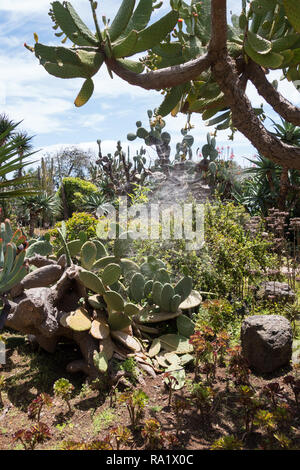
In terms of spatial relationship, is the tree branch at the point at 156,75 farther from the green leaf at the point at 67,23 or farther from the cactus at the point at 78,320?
the cactus at the point at 78,320

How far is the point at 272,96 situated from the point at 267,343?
7.08ft

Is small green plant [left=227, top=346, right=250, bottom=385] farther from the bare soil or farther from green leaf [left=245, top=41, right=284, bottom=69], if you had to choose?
green leaf [left=245, top=41, right=284, bottom=69]

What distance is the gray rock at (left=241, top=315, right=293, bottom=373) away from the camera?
3.53 metres

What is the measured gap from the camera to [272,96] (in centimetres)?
335

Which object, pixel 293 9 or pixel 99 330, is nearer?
Answer: pixel 293 9

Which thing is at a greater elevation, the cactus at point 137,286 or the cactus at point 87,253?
the cactus at point 87,253

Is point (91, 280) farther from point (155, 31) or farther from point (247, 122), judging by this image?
point (155, 31)

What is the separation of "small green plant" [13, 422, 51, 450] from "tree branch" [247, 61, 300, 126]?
301 cm

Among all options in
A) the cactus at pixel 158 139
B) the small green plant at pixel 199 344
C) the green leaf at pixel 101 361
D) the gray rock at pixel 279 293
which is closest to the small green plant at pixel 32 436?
the green leaf at pixel 101 361

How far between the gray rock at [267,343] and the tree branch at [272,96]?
1814 millimetres

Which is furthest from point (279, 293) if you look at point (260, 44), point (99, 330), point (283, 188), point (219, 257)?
point (283, 188)

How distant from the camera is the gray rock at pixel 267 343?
3533mm

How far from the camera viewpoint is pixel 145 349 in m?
4.09
